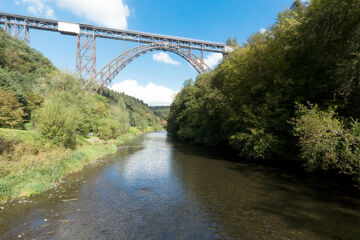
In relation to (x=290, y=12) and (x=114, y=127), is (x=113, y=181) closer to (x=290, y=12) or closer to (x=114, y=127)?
(x=290, y=12)

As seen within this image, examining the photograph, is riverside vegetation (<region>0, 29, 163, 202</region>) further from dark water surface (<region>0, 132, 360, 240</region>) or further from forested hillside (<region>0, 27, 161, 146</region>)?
dark water surface (<region>0, 132, 360, 240</region>)

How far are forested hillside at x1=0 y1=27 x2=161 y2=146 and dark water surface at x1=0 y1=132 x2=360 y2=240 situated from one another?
6.38 m

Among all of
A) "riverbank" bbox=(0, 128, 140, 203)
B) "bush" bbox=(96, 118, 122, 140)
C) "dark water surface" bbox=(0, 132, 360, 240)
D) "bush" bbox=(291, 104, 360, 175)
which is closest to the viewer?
"dark water surface" bbox=(0, 132, 360, 240)

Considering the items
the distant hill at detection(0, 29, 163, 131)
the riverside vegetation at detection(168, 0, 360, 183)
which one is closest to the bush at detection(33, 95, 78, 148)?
the distant hill at detection(0, 29, 163, 131)

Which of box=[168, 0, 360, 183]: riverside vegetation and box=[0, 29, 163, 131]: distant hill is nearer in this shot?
box=[168, 0, 360, 183]: riverside vegetation

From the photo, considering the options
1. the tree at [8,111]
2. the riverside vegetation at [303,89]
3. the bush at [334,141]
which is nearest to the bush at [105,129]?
the tree at [8,111]

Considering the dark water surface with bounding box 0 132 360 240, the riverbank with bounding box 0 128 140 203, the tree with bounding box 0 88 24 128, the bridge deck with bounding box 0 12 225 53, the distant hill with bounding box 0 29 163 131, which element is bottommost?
the dark water surface with bounding box 0 132 360 240

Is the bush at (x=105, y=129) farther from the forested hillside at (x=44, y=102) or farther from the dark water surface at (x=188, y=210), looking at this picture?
the dark water surface at (x=188, y=210)

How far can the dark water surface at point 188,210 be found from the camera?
5434 millimetres

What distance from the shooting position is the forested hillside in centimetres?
1480

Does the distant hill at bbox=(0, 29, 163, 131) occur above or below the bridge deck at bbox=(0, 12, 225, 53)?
below

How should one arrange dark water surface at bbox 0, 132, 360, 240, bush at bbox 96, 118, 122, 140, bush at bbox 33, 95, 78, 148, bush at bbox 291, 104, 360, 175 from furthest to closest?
1. bush at bbox 96, 118, 122, 140
2. bush at bbox 33, 95, 78, 148
3. bush at bbox 291, 104, 360, 175
4. dark water surface at bbox 0, 132, 360, 240

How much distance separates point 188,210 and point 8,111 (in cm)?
2456

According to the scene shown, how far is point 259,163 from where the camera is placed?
585 inches
